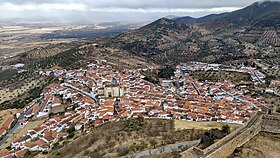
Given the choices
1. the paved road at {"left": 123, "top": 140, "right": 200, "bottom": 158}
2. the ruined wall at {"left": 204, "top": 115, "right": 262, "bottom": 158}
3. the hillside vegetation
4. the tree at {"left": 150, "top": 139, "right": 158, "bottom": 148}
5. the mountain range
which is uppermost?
the ruined wall at {"left": 204, "top": 115, "right": 262, "bottom": 158}

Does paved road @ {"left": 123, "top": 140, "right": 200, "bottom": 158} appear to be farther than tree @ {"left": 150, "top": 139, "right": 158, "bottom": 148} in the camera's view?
No

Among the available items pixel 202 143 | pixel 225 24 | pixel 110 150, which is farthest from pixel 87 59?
pixel 225 24

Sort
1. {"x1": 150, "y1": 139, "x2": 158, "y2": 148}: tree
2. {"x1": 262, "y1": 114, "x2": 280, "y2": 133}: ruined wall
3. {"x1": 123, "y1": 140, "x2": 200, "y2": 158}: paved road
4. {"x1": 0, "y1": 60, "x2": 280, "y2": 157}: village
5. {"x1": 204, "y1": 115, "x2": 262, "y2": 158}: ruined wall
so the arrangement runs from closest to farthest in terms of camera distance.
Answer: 1. {"x1": 204, "y1": 115, "x2": 262, "y2": 158}: ruined wall
2. {"x1": 262, "y1": 114, "x2": 280, "y2": 133}: ruined wall
3. {"x1": 123, "y1": 140, "x2": 200, "y2": 158}: paved road
4. {"x1": 150, "y1": 139, "x2": 158, "y2": 148}: tree
5. {"x1": 0, "y1": 60, "x2": 280, "y2": 157}: village

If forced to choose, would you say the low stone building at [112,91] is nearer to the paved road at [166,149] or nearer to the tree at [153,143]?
the tree at [153,143]

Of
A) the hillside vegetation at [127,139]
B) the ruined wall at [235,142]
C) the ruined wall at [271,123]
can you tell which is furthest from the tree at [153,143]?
the ruined wall at [271,123]

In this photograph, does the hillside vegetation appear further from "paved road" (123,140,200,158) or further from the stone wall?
the stone wall

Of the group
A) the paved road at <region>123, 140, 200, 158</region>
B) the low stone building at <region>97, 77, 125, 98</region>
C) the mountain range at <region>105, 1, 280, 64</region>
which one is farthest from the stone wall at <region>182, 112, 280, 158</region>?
the mountain range at <region>105, 1, 280, 64</region>

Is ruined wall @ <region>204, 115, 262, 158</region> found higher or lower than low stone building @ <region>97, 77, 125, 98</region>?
higher
